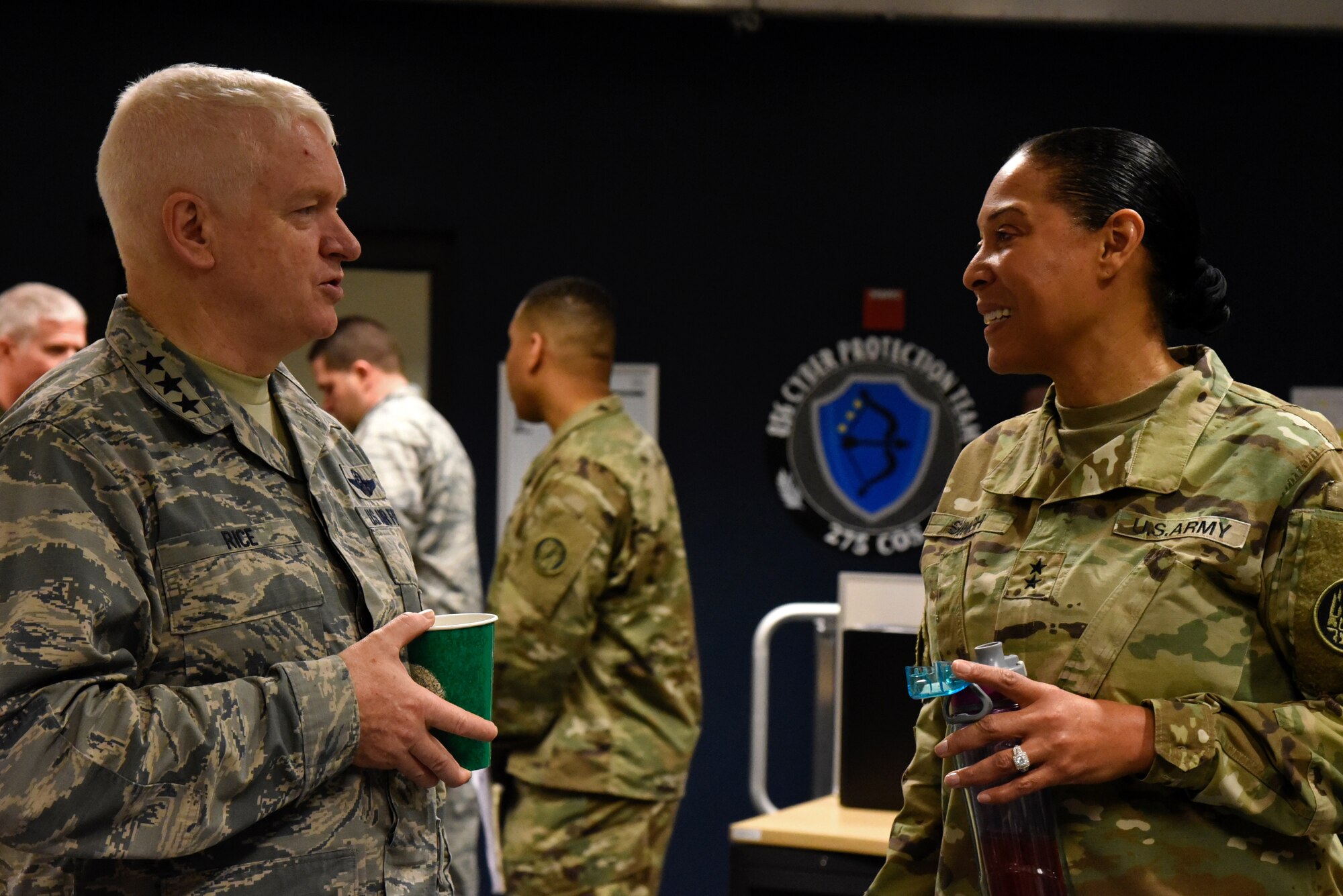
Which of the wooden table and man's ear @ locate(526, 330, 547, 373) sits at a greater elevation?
man's ear @ locate(526, 330, 547, 373)

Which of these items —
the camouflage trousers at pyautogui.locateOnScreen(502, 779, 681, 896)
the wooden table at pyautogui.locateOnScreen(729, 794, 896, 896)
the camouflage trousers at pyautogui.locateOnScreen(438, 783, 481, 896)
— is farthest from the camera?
the camouflage trousers at pyautogui.locateOnScreen(438, 783, 481, 896)

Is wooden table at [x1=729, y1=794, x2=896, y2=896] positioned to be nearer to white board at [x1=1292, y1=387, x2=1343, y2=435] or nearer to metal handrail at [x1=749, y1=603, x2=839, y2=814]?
metal handrail at [x1=749, y1=603, x2=839, y2=814]

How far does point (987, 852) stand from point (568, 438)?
72.4 inches

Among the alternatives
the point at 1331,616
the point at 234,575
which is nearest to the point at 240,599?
the point at 234,575

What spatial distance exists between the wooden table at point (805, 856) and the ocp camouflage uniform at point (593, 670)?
0.98ft

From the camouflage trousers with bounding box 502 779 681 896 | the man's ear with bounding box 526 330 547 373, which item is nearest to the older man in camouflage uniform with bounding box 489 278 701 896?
the camouflage trousers with bounding box 502 779 681 896

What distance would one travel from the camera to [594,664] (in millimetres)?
3107

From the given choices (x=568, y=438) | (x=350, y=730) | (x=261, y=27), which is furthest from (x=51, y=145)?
(x=350, y=730)

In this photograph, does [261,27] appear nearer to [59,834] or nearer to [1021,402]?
[1021,402]

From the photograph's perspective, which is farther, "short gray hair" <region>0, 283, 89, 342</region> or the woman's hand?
"short gray hair" <region>0, 283, 89, 342</region>

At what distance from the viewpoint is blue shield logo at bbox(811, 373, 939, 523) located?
17.3ft

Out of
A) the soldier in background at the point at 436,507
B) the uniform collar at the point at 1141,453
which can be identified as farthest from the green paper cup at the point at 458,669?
the soldier in background at the point at 436,507

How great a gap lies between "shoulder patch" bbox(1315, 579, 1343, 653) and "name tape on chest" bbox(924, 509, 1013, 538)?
1.25 ft

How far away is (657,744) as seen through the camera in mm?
3090
